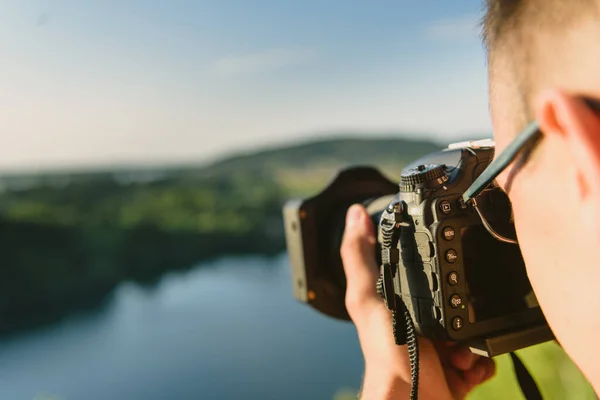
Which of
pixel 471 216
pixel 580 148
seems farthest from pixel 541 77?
pixel 471 216

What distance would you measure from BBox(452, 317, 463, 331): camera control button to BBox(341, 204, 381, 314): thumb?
0.10 meters

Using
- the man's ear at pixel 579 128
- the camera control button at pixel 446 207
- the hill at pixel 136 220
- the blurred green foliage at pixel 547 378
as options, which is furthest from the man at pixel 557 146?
the hill at pixel 136 220

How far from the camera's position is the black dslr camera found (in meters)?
0.54

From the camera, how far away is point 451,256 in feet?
1.77

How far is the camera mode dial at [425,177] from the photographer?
548 millimetres

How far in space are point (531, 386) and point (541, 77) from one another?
42 cm

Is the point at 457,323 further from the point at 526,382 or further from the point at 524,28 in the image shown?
the point at 524,28

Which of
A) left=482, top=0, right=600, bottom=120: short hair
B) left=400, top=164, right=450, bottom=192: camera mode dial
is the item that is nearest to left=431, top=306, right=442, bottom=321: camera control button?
left=400, top=164, right=450, bottom=192: camera mode dial

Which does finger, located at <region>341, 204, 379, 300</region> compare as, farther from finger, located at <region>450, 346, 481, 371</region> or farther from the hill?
the hill

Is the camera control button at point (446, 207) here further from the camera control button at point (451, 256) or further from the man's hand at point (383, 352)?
the man's hand at point (383, 352)

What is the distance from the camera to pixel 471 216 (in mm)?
547

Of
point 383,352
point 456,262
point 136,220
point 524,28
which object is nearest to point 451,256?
point 456,262

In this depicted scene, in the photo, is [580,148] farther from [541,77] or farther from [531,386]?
[531,386]

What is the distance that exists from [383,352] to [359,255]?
4.1 inches
